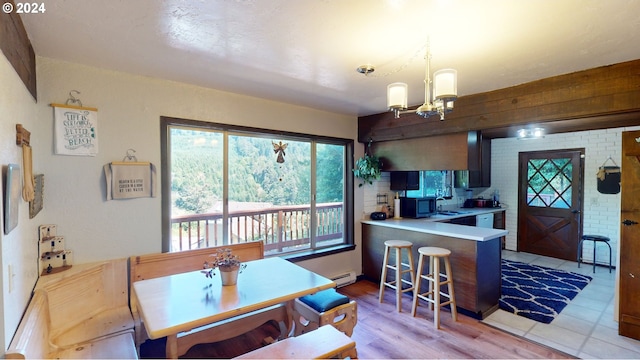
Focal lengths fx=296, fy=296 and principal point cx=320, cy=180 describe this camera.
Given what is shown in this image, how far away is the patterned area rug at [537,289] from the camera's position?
3.25m

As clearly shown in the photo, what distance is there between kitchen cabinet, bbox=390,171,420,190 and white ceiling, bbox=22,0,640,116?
1.94 metres

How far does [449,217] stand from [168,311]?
407 centimetres

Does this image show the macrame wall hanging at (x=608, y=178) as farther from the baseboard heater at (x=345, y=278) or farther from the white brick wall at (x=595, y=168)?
the baseboard heater at (x=345, y=278)

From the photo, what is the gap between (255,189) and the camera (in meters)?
3.43

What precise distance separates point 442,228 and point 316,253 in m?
1.57

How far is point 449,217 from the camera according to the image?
4566 mm

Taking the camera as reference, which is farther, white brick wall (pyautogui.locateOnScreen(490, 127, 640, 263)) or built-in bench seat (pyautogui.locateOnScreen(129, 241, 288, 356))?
white brick wall (pyautogui.locateOnScreen(490, 127, 640, 263))

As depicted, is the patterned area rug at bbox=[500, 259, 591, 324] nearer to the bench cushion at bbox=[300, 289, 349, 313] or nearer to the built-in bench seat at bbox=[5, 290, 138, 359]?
the bench cushion at bbox=[300, 289, 349, 313]

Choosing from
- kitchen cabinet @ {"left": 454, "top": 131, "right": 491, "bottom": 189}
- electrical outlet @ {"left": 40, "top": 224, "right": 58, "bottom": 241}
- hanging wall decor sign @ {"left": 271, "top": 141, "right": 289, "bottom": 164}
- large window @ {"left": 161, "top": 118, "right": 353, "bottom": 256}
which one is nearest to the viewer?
electrical outlet @ {"left": 40, "top": 224, "right": 58, "bottom": 241}

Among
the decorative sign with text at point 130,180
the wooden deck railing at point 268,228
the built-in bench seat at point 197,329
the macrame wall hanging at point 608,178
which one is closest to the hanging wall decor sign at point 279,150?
the wooden deck railing at point 268,228

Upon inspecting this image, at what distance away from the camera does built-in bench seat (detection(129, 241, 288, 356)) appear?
7.43ft

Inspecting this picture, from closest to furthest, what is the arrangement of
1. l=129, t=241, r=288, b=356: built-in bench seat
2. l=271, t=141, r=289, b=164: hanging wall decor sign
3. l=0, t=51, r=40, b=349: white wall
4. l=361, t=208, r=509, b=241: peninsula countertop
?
l=0, t=51, r=40, b=349: white wall, l=129, t=241, r=288, b=356: built-in bench seat, l=361, t=208, r=509, b=241: peninsula countertop, l=271, t=141, r=289, b=164: hanging wall decor sign

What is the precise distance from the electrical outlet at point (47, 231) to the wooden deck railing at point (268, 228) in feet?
2.86

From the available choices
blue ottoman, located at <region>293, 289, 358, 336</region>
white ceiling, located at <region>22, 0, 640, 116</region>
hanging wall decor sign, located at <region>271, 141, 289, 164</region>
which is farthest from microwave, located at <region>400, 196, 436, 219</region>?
blue ottoman, located at <region>293, 289, 358, 336</region>
